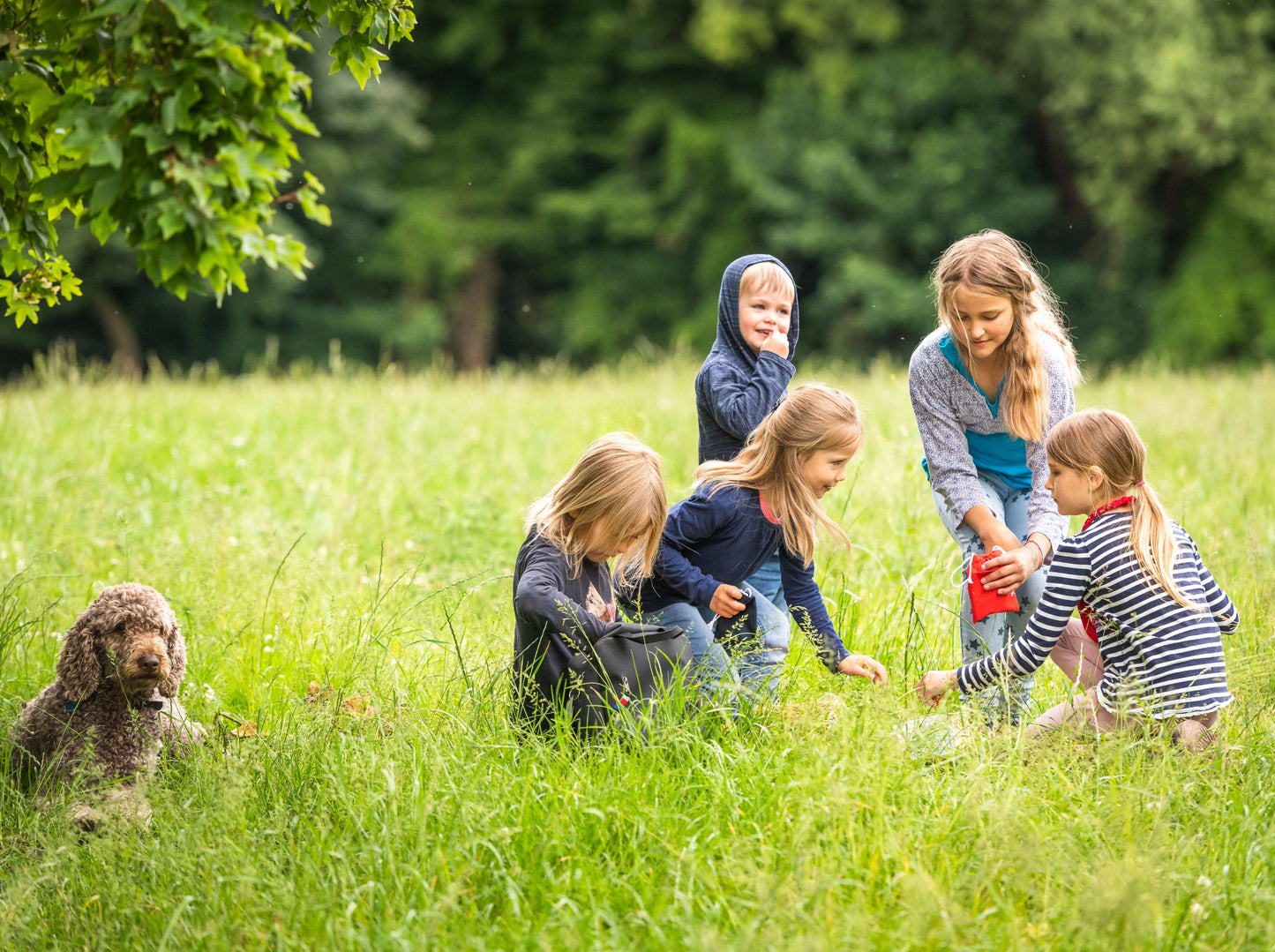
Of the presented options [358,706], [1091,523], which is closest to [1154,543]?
[1091,523]

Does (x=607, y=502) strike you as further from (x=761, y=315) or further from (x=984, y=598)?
(x=984, y=598)

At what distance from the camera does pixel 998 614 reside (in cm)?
370

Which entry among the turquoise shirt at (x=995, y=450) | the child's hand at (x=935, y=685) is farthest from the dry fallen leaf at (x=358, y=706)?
the turquoise shirt at (x=995, y=450)

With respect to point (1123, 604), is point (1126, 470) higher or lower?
higher

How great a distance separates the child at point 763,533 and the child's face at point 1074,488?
2.03 ft

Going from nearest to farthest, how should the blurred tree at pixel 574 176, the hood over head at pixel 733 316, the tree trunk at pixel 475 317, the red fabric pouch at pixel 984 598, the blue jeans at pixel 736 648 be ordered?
the blue jeans at pixel 736 648, the red fabric pouch at pixel 984 598, the hood over head at pixel 733 316, the blurred tree at pixel 574 176, the tree trunk at pixel 475 317

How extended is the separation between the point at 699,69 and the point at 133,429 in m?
19.8

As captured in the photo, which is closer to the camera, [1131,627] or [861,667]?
[1131,627]

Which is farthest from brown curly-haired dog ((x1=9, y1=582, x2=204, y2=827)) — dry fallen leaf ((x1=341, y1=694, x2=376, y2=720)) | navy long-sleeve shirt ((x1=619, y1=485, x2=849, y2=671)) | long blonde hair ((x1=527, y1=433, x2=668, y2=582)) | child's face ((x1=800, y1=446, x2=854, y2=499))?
child's face ((x1=800, y1=446, x2=854, y2=499))

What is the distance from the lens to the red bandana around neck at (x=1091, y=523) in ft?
10.4

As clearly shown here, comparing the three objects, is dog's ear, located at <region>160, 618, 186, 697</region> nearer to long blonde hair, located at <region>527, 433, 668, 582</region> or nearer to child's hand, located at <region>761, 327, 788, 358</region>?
long blonde hair, located at <region>527, 433, 668, 582</region>

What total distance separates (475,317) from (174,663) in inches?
930

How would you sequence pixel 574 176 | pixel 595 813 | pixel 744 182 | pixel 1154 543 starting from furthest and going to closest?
pixel 574 176
pixel 744 182
pixel 1154 543
pixel 595 813

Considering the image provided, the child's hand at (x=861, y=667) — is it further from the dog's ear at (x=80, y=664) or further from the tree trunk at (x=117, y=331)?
the tree trunk at (x=117, y=331)
